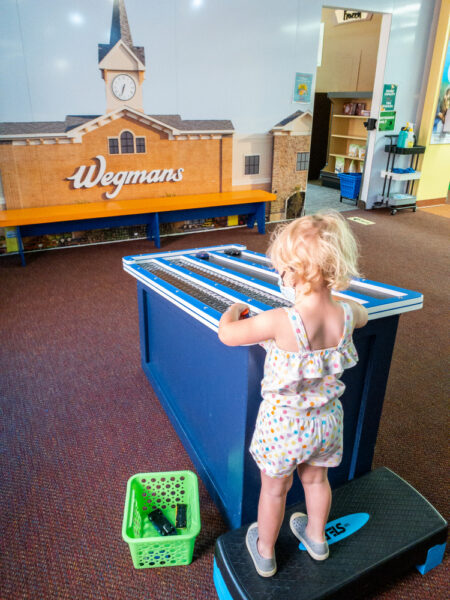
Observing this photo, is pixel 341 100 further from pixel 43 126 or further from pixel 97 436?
pixel 97 436

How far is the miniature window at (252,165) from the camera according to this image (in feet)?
19.0

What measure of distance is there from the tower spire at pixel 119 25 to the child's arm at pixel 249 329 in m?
4.46

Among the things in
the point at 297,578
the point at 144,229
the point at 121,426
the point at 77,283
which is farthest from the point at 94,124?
the point at 297,578

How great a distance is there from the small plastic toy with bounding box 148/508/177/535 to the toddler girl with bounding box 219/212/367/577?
1.32 ft

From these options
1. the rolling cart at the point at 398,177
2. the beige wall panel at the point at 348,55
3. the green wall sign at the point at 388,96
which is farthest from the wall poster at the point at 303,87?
the beige wall panel at the point at 348,55

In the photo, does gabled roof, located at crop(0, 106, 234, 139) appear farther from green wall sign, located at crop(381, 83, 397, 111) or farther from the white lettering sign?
green wall sign, located at crop(381, 83, 397, 111)

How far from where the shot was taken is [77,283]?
13.7ft

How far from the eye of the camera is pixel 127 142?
5027mm

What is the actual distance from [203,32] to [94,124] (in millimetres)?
1627

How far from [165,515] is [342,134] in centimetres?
840

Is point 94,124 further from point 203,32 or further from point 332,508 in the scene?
point 332,508

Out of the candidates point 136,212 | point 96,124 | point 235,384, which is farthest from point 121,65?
point 235,384

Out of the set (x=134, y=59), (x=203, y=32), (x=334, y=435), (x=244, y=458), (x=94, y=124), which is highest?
(x=203, y=32)

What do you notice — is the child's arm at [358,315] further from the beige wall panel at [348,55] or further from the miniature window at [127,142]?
the beige wall panel at [348,55]
